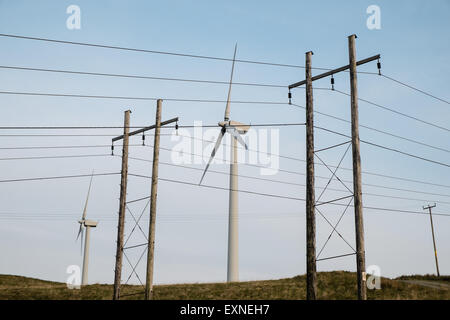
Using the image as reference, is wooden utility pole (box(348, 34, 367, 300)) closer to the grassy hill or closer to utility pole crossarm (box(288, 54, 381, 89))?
utility pole crossarm (box(288, 54, 381, 89))

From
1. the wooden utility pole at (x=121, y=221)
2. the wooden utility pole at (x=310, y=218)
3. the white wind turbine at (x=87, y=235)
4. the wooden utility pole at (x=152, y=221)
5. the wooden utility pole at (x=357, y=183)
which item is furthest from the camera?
the white wind turbine at (x=87, y=235)

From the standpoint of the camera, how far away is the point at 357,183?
62.1 ft

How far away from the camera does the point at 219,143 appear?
34.0 meters

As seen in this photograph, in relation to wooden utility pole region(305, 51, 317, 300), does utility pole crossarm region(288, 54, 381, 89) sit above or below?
above

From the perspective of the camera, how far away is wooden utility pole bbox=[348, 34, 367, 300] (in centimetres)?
1820

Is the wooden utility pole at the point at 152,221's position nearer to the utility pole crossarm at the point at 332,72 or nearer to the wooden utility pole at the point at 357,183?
the utility pole crossarm at the point at 332,72

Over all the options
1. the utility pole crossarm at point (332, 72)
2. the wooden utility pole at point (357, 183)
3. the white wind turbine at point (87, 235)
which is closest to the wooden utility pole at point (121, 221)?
the utility pole crossarm at point (332, 72)

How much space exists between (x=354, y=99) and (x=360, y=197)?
406 cm

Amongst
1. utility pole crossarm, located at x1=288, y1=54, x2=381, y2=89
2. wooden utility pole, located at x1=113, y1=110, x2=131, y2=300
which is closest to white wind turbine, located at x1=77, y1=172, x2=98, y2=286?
wooden utility pole, located at x1=113, y1=110, x2=131, y2=300

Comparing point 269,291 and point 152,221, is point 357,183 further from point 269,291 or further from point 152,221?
point 269,291

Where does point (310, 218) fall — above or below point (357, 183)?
below

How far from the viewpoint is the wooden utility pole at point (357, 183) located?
18203 mm

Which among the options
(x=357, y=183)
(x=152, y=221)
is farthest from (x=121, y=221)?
(x=357, y=183)
